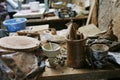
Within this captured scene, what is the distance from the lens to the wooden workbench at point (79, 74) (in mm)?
1451

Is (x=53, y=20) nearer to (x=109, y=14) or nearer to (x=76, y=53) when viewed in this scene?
(x=109, y=14)

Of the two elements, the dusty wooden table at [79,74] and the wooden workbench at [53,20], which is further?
the wooden workbench at [53,20]

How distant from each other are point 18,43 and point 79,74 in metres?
0.51

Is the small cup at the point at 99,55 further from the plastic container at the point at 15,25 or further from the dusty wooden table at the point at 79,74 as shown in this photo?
the plastic container at the point at 15,25

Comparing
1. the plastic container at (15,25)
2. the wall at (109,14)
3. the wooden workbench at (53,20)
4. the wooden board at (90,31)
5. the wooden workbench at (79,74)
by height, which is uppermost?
the wall at (109,14)

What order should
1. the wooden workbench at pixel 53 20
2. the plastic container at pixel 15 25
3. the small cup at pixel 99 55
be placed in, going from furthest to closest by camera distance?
the wooden workbench at pixel 53 20
the plastic container at pixel 15 25
the small cup at pixel 99 55

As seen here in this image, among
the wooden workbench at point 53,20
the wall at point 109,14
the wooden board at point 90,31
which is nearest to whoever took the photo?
the wall at point 109,14

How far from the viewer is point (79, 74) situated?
146 cm

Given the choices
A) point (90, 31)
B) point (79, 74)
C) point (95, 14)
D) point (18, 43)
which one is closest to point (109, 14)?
point (90, 31)

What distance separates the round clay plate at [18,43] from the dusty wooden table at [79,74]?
22 centimetres

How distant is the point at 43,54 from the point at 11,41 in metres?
0.26

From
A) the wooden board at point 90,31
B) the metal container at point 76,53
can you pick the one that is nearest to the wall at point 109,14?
the wooden board at point 90,31

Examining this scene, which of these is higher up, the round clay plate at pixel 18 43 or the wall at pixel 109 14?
the wall at pixel 109 14

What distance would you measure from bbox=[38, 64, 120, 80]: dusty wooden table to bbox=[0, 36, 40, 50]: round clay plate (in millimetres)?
218
